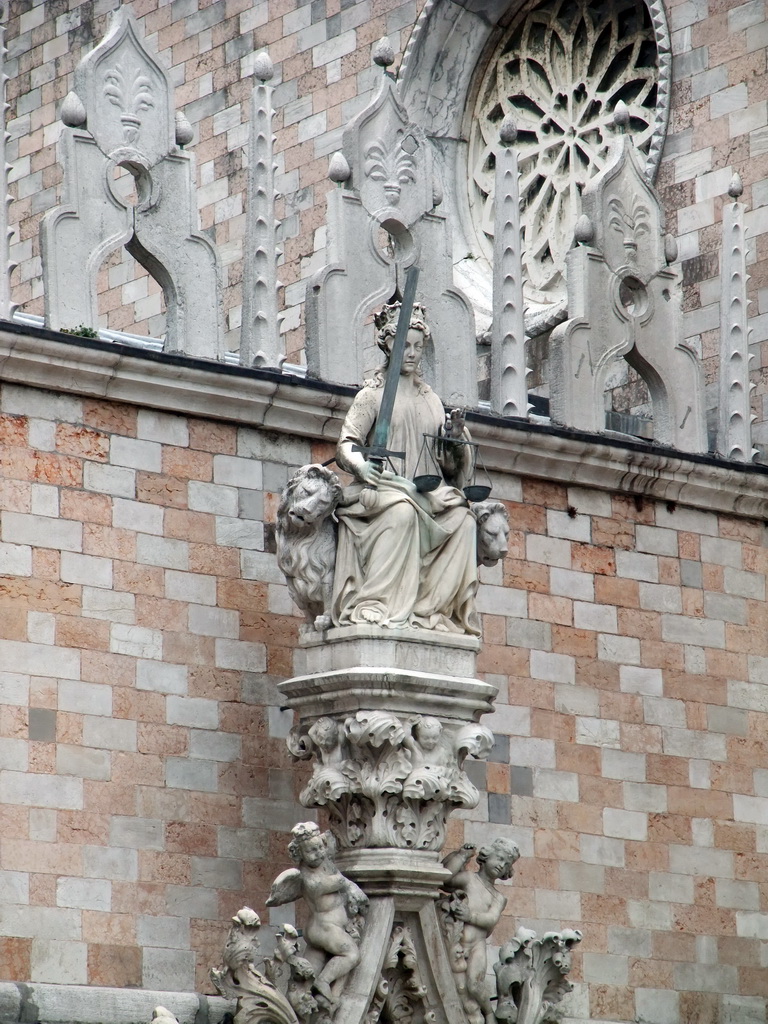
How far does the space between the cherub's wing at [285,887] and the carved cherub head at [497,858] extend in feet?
4.10

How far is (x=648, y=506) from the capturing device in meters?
17.0

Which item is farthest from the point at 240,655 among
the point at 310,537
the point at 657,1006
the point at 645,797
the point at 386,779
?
the point at 657,1006

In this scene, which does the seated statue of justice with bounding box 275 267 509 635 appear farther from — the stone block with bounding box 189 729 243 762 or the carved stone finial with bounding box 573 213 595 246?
the carved stone finial with bounding box 573 213 595 246

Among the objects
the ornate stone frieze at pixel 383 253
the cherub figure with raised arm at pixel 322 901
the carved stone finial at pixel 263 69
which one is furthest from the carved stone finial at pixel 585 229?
the cherub figure with raised arm at pixel 322 901

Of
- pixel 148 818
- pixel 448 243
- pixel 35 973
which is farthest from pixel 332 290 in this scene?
pixel 35 973

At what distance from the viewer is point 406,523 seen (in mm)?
14234

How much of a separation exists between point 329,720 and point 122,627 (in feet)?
4.62

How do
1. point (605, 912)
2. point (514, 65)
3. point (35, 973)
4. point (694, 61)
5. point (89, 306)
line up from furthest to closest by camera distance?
point (514, 65) < point (694, 61) < point (605, 912) < point (89, 306) < point (35, 973)

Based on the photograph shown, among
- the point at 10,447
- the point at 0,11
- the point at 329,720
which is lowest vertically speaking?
the point at 329,720

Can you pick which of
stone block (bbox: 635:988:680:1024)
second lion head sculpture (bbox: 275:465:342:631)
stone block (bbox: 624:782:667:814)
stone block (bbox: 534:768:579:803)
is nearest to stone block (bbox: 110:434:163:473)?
second lion head sculpture (bbox: 275:465:342:631)

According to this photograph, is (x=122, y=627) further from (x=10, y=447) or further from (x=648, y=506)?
(x=648, y=506)

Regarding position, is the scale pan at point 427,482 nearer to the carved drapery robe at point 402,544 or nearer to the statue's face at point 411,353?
the carved drapery robe at point 402,544

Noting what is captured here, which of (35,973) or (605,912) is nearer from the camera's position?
(35,973)

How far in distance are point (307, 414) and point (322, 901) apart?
10.6 ft
